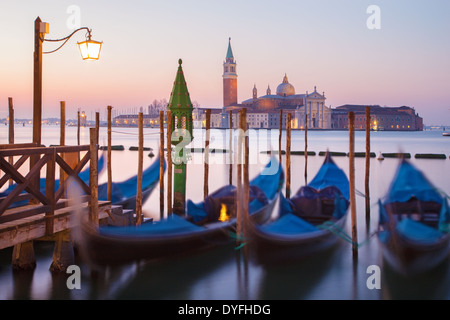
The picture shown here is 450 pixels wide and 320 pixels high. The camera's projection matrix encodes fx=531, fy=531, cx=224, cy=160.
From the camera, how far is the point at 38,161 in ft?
12.9

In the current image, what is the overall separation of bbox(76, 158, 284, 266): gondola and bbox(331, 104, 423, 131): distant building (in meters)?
63.8

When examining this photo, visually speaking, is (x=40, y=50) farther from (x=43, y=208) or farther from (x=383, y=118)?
(x=383, y=118)

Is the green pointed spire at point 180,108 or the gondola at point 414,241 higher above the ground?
the green pointed spire at point 180,108

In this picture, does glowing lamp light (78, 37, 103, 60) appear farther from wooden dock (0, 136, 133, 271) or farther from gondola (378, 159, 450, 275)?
gondola (378, 159, 450, 275)

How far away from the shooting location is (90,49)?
3809 mm

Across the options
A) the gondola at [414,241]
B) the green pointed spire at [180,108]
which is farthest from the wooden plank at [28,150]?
the green pointed spire at [180,108]

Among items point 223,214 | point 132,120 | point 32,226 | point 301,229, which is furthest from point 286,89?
point 32,226

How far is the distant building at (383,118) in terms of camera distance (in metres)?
69.2

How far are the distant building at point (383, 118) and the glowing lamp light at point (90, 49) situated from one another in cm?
6612

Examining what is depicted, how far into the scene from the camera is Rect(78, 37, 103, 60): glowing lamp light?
12.4 ft

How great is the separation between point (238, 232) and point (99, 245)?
162 cm

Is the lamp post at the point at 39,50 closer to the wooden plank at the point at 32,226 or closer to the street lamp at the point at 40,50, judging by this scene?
the street lamp at the point at 40,50

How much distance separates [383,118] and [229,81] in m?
21.5
